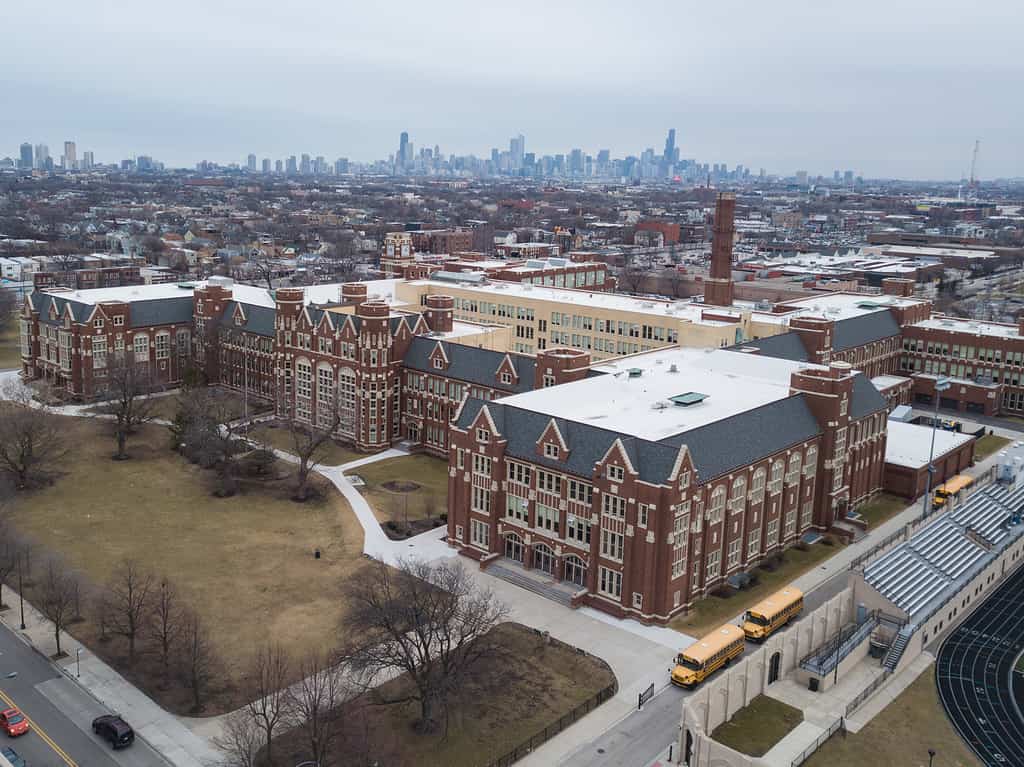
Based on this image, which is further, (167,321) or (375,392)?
(167,321)

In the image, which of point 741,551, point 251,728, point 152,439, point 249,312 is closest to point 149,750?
point 251,728

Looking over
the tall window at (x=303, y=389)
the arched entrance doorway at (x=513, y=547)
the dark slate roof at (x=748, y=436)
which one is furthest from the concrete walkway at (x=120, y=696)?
the tall window at (x=303, y=389)

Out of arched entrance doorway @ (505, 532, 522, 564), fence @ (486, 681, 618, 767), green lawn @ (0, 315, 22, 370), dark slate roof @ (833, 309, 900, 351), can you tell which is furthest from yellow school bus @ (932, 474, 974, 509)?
green lawn @ (0, 315, 22, 370)

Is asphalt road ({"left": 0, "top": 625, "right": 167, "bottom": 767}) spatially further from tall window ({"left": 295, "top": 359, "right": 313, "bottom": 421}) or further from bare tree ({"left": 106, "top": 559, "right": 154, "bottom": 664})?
tall window ({"left": 295, "top": 359, "right": 313, "bottom": 421})

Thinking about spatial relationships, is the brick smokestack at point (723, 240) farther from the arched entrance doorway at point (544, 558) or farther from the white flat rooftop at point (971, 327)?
the arched entrance doorway at point (544, 558)

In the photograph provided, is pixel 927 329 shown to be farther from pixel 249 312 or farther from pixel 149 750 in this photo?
pixel 149 750

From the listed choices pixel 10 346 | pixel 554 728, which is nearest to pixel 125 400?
pixel 554 728

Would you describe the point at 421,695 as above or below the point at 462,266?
below
